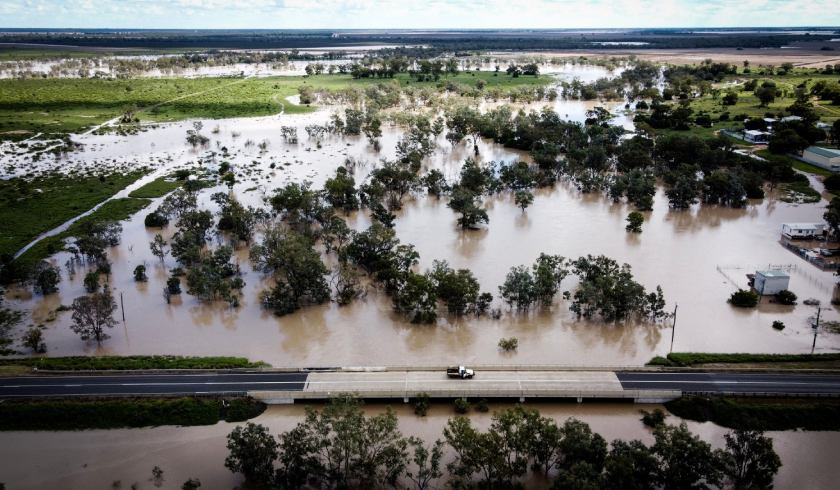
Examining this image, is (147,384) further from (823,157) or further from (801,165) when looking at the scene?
(823,157)

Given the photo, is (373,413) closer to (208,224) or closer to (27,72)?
(208,224)

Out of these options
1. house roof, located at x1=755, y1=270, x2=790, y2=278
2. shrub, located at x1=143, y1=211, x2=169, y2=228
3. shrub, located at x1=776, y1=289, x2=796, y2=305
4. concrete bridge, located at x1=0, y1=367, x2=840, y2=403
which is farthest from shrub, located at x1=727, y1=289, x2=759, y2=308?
shrub, located at x1=143, y1=211, x2=169, y2=228

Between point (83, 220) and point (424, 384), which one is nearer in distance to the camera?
point (424, 384)

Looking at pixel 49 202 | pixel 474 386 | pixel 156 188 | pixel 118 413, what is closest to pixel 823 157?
pixel 474 386

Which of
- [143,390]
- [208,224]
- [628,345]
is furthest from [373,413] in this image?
[208,224]

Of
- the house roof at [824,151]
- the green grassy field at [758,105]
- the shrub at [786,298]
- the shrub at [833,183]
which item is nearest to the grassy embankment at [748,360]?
the shrub at [786,298]

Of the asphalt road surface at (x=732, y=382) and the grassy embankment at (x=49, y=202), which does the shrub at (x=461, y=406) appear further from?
the grassy embankment at (x=49, y=202)

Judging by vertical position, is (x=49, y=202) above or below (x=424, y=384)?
above
